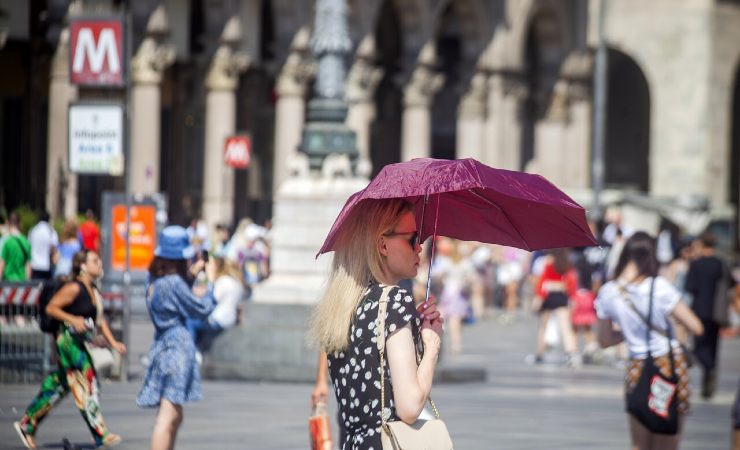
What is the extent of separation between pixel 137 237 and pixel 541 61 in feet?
89.8

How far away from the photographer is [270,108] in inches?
1673

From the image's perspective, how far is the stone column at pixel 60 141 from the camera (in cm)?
3125

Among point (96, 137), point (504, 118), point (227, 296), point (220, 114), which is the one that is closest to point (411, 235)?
point (227, 296)

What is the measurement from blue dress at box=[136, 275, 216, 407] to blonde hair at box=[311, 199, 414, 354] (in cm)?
454

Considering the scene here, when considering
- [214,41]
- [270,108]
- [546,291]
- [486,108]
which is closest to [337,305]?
[546,291]

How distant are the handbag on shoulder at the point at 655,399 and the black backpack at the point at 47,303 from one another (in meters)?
4.37

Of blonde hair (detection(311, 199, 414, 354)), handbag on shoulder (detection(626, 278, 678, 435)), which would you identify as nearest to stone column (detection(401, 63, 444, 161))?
handbag on shoulder (detection(626, 278, 678, 435))

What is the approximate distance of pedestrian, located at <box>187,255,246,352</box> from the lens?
15.7 meters

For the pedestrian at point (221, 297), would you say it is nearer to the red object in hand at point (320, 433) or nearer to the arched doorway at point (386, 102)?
the red object in hand at point (320, 433)

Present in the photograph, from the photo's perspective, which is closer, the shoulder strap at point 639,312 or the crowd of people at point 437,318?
the crowd of people at point 437,318

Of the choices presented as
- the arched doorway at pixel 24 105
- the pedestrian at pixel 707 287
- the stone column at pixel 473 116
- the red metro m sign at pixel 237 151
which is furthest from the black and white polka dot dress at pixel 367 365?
the stone column at pixel 473 116

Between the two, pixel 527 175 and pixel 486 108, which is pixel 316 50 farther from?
pixel 486 108

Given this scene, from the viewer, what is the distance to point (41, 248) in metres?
24.6

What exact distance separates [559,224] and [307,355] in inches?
463
